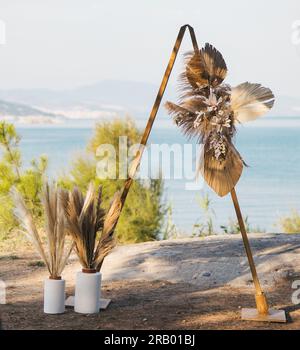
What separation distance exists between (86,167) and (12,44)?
1283cm

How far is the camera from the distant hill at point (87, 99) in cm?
1978

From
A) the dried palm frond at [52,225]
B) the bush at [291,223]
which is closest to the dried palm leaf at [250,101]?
the dried palm frond at [52,225]

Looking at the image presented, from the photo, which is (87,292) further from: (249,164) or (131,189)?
(249,164)

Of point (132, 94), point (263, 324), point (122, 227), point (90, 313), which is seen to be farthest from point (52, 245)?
point (132, 94)

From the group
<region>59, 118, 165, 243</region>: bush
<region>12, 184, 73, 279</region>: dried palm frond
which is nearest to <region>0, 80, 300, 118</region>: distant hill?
<region>59, 118, 165, 243</region>: bush

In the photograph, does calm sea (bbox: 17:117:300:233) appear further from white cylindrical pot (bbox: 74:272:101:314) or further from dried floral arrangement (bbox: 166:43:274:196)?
white cylindrical pot (bbox: 74:272:101:314)

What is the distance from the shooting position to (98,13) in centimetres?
2070

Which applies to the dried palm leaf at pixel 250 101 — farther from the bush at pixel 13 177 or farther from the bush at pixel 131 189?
the bush at pixel 13 177

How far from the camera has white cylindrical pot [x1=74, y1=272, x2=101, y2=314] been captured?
352cm

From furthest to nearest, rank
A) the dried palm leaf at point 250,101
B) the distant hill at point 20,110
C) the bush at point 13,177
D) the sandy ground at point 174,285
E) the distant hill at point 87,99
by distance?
the distant hill at point 87,99
the distant hill at point 20,110
the bush at point 13,177
the sandy ground at point 174,285
the dried palm leaf at point 250,101

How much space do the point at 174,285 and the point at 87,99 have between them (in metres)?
17.2

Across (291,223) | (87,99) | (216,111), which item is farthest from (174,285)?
(87,99)

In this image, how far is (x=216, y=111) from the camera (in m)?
3.43

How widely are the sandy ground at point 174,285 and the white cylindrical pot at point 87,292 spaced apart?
5 centimetres
